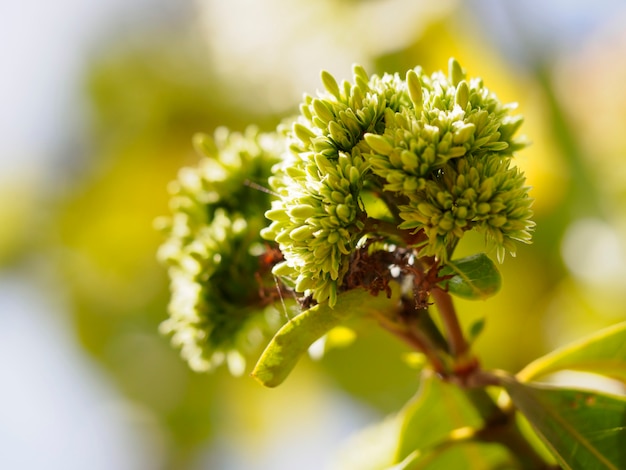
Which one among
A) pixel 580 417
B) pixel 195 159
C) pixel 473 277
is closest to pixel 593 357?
pixel 580 417

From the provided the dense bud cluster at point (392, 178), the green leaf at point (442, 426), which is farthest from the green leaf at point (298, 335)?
the green leaf at point (442, 426)

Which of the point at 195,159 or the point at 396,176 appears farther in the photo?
the point at 195,159

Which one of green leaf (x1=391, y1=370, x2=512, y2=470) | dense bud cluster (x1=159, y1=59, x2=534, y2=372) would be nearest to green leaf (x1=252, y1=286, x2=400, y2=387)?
dense bud cluster (x1=159, y1=59, x2=534, y2=372)

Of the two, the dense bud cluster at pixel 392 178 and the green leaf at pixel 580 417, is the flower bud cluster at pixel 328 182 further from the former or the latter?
the green leaf at pixel 580 417

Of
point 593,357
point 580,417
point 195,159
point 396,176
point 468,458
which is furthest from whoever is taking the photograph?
point 195,159

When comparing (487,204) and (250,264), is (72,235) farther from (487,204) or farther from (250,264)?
(487,204)

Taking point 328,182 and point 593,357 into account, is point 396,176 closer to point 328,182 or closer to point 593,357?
point 328,182
